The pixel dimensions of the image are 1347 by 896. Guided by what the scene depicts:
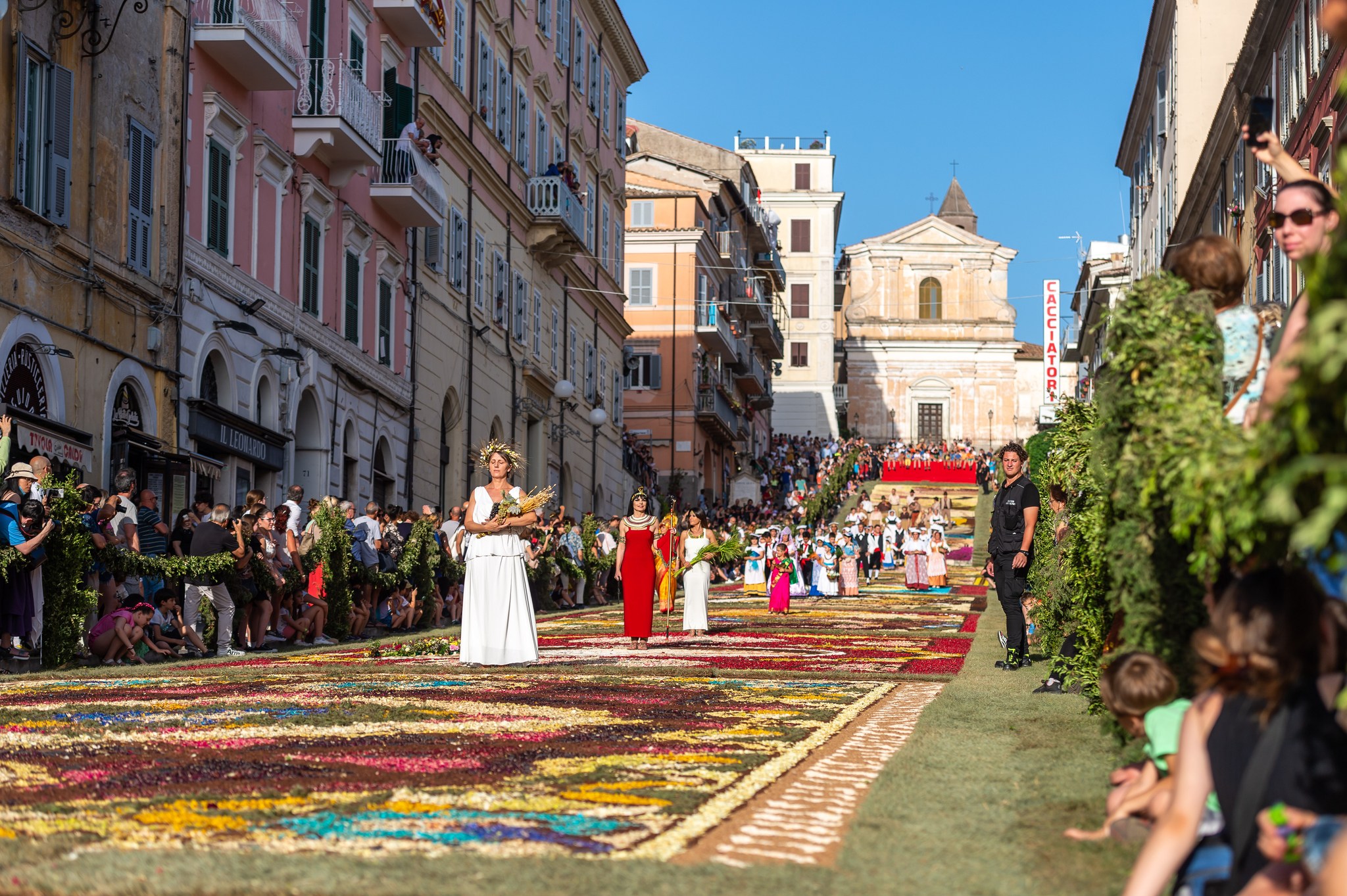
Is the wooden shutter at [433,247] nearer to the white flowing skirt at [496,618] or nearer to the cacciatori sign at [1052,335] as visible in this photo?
the white flowing skirt at [496,618]

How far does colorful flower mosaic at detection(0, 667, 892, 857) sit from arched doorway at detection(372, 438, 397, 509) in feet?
66.8

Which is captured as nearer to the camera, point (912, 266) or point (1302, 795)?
point (1302, 795)

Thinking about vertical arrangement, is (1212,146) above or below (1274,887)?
above

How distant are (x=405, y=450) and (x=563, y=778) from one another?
91.0 ft

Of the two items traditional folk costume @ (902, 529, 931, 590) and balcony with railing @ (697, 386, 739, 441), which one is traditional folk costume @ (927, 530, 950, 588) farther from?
balcony with railing @ (697, 386, 739, 441)

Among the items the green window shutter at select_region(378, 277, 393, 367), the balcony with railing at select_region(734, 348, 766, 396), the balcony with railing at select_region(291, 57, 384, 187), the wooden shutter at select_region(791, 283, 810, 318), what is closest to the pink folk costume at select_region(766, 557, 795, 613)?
the green window shutter at select_region(378, 277, 393, 367)

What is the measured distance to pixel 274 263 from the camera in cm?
2858

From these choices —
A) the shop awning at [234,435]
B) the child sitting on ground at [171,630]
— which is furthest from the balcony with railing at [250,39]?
the child sitting on ground at [171,630]

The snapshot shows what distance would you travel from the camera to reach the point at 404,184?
1313 inches

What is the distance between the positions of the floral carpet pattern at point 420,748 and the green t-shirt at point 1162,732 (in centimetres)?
167

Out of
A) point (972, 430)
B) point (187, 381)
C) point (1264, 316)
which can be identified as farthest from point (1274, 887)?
point (972, 430)

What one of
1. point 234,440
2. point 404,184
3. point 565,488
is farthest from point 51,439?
point 565,488

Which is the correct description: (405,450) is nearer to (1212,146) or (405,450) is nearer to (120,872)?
(1212,146)

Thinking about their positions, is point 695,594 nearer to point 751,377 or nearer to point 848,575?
point 848,575
